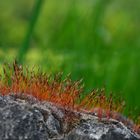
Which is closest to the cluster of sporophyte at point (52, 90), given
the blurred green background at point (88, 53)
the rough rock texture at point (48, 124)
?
the rough rock texture at point (48, 124)

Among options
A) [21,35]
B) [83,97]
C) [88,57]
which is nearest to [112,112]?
[83,97]

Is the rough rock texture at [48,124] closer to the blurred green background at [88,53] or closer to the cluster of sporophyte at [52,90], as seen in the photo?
the cluster of sporophyte at [52,90]

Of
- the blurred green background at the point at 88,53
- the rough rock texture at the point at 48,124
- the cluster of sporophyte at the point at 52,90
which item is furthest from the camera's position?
the blurred green background at the point at 88,53

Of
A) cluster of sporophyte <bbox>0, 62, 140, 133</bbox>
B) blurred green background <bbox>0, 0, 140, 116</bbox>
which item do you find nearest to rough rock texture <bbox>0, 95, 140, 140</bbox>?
cluster of sporophyte <bbox>0, 62, 140, 133</bbox>

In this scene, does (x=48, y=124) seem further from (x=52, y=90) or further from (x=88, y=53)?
(x=88, y=53)

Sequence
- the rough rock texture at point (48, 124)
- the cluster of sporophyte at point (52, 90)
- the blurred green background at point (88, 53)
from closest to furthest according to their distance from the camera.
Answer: the rough rock texture at point (48, 124) < the cluster of sporophyte at point (52, 90) < the blurred green background at point (88, 53)

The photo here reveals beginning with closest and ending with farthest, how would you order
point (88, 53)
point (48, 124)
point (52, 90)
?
1. point (48, 124)
2. point (52, 90)
3. point (88, 53)

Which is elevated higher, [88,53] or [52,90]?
[52,90]

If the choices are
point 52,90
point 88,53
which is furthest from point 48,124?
point 88,53

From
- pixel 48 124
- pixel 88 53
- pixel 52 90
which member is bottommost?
pixel 88 53
